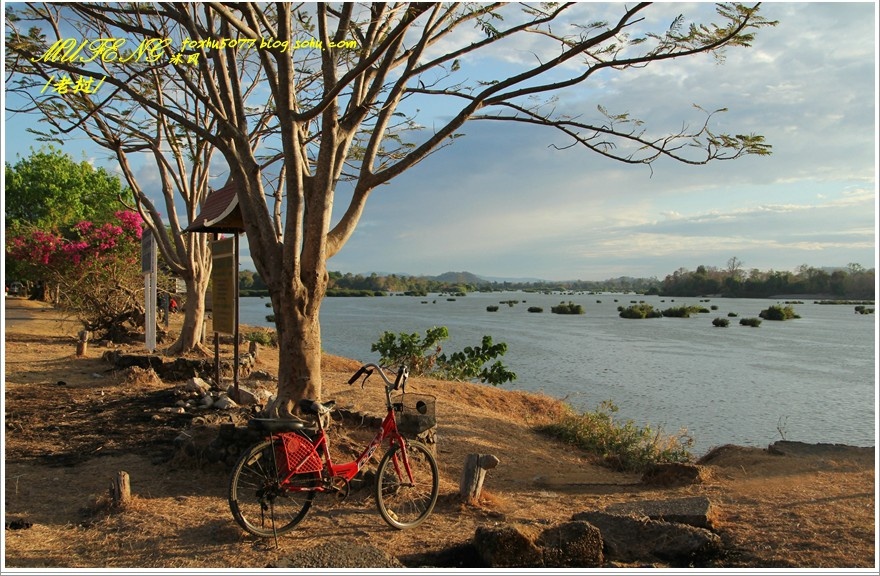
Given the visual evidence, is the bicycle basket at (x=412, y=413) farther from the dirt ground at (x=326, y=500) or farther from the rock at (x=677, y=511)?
the rock at (x=677, y=511)

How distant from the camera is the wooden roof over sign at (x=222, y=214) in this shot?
27.1ft

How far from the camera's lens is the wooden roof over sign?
27.1 feet

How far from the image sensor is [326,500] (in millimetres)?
5633

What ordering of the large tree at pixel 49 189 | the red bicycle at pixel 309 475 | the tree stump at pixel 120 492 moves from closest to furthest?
the red bicycle at pixel 309 475 → the tree stump at pixel 120 492 → the large tree at pixel 49 189

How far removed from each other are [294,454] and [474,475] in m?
1.73

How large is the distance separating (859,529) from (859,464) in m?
3.74

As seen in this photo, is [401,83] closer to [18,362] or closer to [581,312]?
[18,362]

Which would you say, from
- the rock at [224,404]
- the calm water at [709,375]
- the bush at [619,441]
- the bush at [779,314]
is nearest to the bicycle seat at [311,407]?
the rock at [224,404]

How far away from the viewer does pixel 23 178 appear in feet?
131

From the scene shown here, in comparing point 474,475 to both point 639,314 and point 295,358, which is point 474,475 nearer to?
point 295,358

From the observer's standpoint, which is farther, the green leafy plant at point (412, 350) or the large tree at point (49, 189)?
the large tree at point (49, 189)

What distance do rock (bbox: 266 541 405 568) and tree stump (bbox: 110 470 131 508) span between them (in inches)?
64.3

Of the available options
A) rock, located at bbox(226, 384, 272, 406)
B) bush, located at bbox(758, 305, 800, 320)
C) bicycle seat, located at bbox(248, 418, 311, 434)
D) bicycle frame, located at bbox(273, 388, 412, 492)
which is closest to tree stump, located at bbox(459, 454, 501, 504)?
bicycle frame, located at bbox(273, 388, 412, 492)

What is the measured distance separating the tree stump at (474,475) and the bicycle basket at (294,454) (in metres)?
1.53
